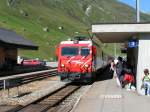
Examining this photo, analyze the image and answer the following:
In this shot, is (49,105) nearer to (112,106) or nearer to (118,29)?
(112,106)

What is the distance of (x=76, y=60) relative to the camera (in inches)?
1257

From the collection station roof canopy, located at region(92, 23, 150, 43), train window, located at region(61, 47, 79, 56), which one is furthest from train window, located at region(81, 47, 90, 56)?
station roof canopy, located at region(92, 23, 150, 43)

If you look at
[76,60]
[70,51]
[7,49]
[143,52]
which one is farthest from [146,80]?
[7,49]

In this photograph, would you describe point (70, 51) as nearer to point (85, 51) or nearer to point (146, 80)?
point (85, 51)

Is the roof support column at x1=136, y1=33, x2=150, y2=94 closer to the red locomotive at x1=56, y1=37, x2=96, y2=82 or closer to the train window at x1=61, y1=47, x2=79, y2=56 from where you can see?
the red locomotive at x1=56, y1=37, x2=96, y2=82

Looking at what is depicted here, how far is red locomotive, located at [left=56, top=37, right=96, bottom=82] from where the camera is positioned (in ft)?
104

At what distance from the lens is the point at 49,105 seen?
20.4 meters

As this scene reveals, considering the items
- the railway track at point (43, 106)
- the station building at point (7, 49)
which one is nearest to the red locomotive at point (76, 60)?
the railway track at point (43, 106)

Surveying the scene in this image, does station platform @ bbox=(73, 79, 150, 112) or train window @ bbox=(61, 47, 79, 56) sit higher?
train window @ bbox=(61, 47, 79, 56)

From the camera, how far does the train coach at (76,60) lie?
31828 millimetres

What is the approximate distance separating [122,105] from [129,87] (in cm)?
713

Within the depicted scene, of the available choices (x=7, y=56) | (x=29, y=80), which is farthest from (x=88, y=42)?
(x=7, y=56)

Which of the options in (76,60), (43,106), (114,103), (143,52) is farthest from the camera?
(76,60)

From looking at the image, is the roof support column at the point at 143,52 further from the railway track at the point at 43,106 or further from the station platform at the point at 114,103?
the railway track at the point at 43,106
